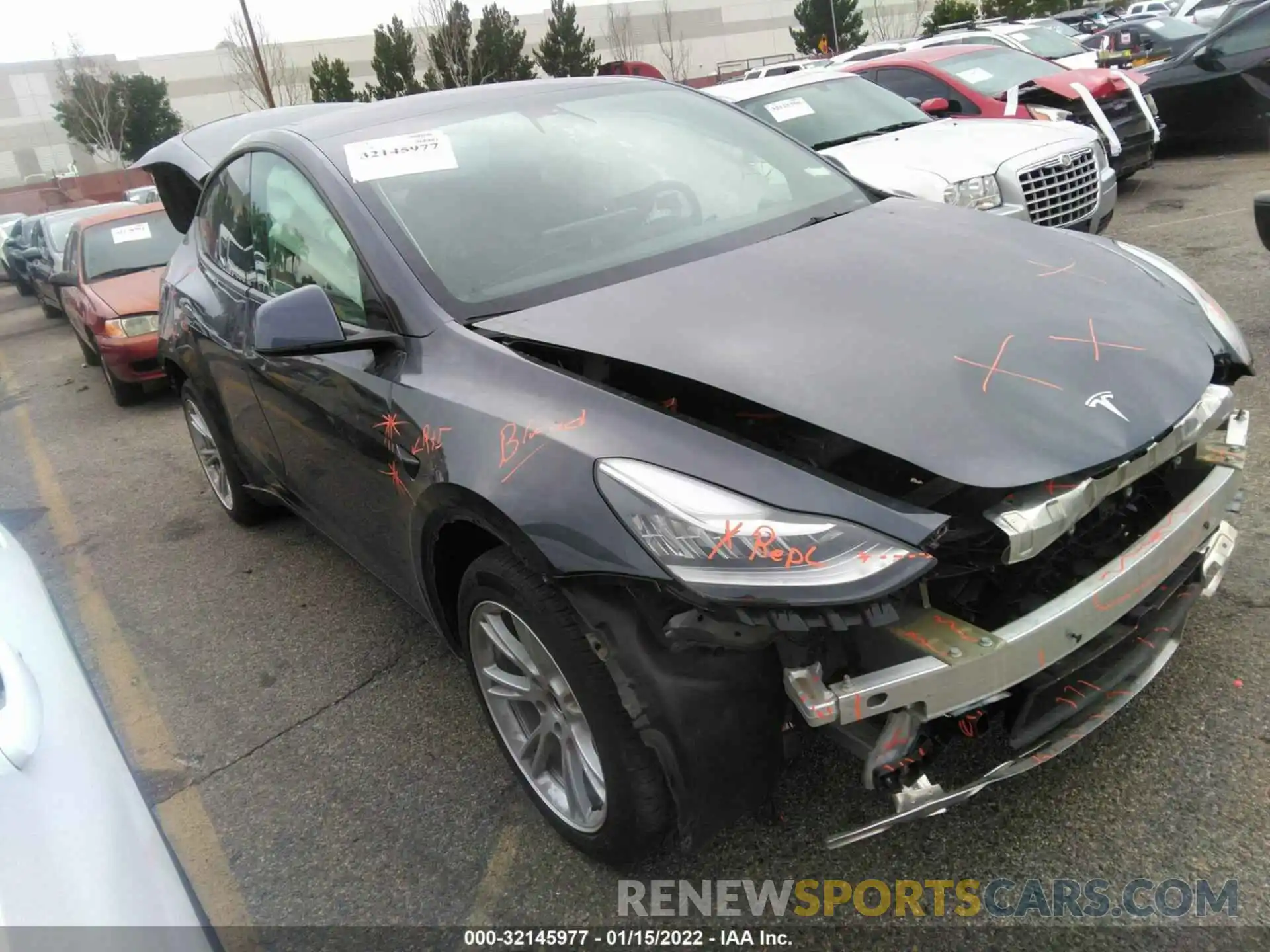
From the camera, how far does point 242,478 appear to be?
14.5ft

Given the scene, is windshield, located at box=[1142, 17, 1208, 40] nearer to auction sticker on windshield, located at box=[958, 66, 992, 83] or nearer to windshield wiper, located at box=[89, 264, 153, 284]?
auction sticker on windshield, located at box=[958, 66, 992, 83]

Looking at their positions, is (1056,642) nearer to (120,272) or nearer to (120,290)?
(120,290)

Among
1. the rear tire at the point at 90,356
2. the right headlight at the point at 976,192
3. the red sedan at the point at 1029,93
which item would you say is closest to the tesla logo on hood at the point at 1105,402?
the right headlight at the point at 976,192

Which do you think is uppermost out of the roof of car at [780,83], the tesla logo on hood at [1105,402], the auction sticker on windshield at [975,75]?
the roof of car at [780,83]

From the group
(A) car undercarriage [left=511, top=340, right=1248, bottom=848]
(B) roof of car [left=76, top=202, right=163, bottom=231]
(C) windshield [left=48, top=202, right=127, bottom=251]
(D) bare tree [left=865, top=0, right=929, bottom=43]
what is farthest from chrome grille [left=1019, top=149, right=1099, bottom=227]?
(D) bare tree [left=865, top=0, right=929, bottom=43]

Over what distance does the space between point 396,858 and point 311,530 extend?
99.0 inches

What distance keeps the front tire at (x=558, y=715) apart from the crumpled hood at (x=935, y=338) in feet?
1.93

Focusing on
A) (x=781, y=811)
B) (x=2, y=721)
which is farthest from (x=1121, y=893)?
(x=2, y=721)

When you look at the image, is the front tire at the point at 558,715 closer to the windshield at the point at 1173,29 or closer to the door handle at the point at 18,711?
the door handle at the point at 18,711

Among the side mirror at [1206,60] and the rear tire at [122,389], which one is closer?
the rear tire at [122,389]

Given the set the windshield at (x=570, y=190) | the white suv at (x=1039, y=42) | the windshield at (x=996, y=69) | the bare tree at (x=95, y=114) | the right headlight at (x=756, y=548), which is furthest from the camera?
the bare tree at (x=95, y=114)

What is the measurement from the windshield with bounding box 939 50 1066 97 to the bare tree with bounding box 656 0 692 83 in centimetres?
4973

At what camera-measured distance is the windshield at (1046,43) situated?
1256cm

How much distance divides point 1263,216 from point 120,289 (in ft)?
27.0
